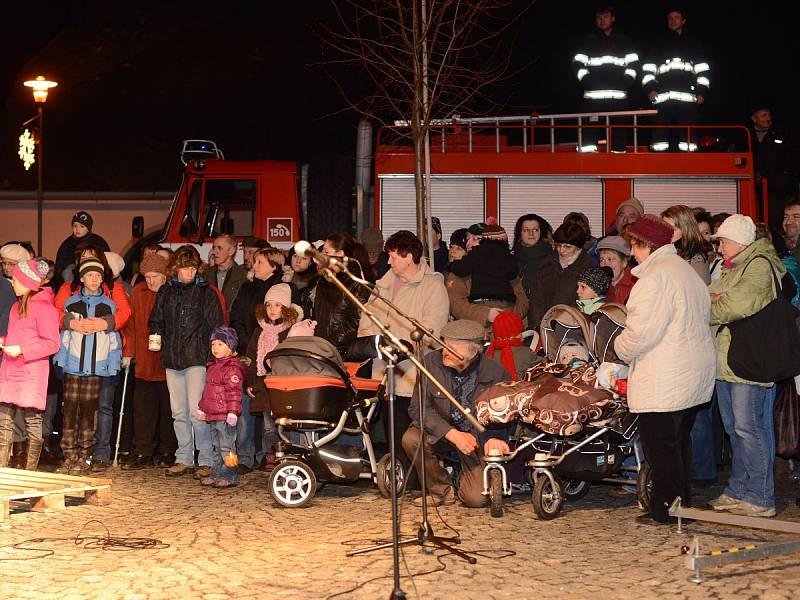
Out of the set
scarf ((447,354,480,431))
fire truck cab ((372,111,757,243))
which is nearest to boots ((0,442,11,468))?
scarf ((447,354,480,431))

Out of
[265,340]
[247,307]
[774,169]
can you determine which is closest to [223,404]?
[265,340]

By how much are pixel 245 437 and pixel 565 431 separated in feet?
12.7

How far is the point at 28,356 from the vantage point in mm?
11078

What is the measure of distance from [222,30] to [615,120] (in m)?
19.0

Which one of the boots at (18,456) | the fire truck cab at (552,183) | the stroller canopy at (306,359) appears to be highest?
the fire truck cab at (552,183)

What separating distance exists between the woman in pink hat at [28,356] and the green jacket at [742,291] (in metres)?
6.01

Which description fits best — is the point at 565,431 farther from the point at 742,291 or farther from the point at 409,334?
the point at 742,291

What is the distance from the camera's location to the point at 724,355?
9266mm

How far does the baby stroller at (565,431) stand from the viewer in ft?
29.9

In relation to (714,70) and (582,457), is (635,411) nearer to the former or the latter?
(582,457)

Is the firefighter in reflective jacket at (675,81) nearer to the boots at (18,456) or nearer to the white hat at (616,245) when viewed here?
the white hat at (616,245)

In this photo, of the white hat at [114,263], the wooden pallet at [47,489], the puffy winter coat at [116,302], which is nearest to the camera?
the wooden pallet at [47,489]

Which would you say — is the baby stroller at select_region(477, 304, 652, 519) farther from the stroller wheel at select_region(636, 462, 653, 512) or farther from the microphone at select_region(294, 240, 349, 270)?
the microphone at select_region(294, 240, 349, 270)

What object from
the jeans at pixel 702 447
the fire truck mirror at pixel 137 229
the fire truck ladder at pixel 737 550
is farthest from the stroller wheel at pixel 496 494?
the fire truck mirror at pixel 137 229
